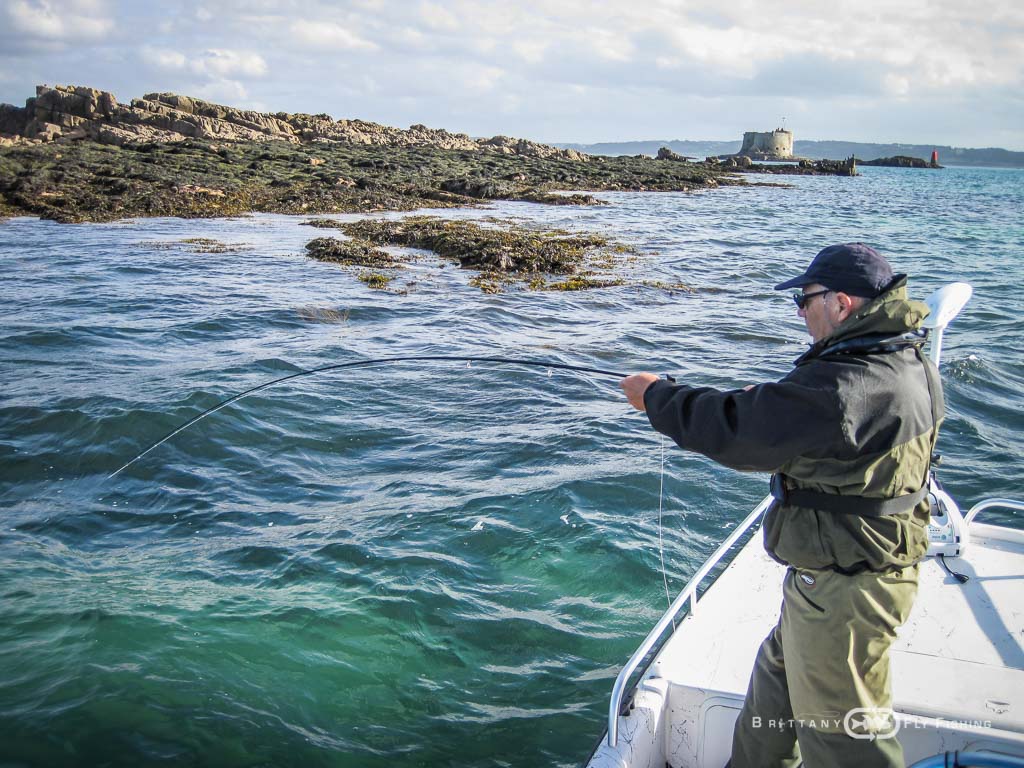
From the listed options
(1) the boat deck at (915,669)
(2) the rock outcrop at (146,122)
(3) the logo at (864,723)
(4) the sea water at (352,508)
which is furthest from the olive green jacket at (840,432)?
(2) the rock outcrop at (146,122)

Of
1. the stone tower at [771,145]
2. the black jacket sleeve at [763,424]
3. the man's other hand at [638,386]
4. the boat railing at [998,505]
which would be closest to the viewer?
the black jacket sleeve at [763,424]

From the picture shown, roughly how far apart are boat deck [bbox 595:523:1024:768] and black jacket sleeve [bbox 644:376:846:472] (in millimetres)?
1078

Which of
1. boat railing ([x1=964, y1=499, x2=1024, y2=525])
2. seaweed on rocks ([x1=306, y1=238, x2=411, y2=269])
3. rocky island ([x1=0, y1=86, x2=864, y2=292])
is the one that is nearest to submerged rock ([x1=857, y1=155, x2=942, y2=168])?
rocky island ([x1=0, y1=86, x2=864, y2=292])

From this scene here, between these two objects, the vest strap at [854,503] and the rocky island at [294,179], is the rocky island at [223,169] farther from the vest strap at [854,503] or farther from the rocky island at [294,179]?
the vest strap at [854,503]

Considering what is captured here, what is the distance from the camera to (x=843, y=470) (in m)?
2.26

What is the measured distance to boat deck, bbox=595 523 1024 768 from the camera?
2646mm

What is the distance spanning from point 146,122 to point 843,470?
46523mm

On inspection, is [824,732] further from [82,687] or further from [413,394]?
[413,394]

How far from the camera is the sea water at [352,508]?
3.99 meters

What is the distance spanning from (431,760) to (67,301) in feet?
35.8

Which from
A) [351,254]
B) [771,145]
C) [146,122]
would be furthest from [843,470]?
[771,145]

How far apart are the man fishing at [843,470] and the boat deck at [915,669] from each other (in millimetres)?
460

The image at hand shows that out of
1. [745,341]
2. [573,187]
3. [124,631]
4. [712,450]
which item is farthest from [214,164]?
[712,450]

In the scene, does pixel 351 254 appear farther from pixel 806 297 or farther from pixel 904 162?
pixel 904 162
